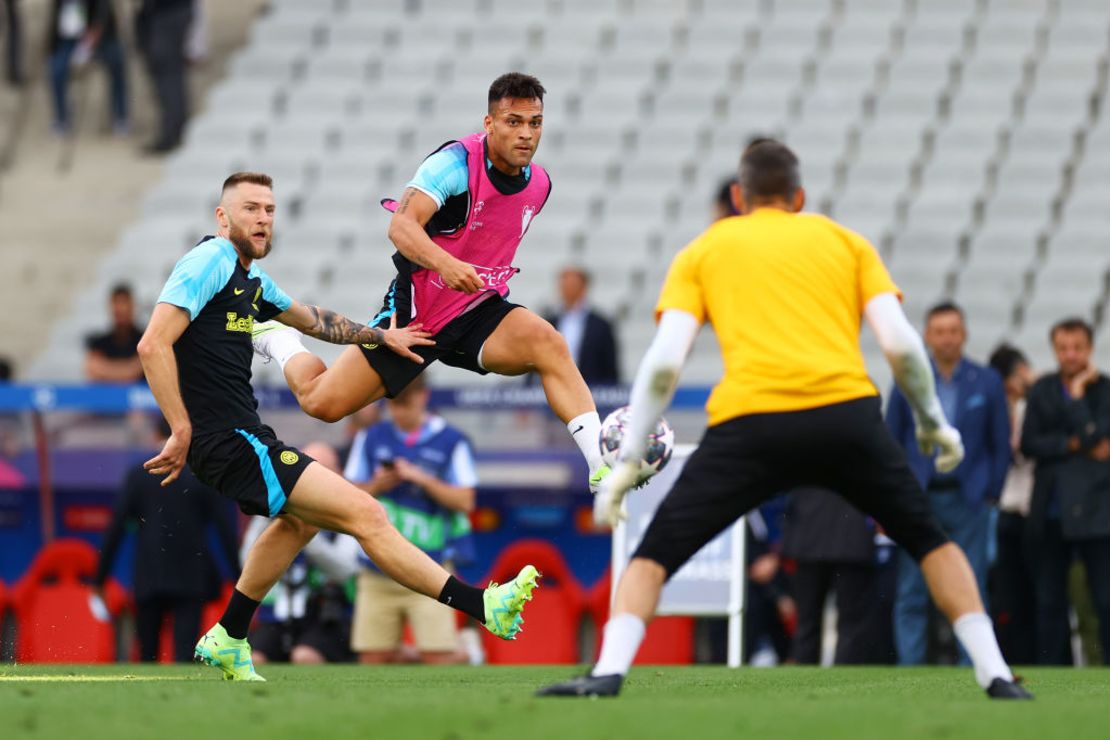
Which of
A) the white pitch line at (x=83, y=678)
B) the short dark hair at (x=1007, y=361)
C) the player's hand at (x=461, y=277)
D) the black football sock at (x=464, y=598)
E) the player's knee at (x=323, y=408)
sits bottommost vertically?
the white pitch line at (x=83, y=678)

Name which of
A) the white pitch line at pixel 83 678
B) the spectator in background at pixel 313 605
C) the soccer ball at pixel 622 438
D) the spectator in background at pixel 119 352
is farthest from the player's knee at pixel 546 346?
the spectator in background at pixel 119 352

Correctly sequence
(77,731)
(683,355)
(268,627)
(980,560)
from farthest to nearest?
(268,627) → (980,560) → (683,355) → (77,731)

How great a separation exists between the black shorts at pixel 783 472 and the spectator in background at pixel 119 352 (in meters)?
9.37

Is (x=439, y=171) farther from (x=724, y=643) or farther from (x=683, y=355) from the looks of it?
(x=724, y=643)

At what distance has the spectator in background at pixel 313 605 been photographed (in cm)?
1370

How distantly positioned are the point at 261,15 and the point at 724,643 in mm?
11566

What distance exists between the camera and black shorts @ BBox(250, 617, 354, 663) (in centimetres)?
1391

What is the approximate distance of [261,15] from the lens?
76.1ft

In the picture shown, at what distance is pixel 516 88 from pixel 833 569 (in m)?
4.94

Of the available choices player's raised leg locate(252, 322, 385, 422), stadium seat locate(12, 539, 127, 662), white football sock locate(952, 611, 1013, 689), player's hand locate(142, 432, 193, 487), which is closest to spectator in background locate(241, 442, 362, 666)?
stadium seat locate(12, 539, 127, 662)

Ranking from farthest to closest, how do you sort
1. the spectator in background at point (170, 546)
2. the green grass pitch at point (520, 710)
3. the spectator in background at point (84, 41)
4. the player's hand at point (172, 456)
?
the spectator in background at point (84, 41) → the spectator in background at point (170, 546) → the player's hand at point (172, 456) → the green grass pitch at point (520, 710)

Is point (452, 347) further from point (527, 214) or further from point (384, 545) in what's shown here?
point (384, 545)

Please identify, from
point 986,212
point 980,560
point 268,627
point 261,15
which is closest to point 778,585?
point 980,560

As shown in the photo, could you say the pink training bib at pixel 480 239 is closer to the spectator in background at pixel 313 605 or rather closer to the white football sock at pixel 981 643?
the white football sock at pixel 981 643
